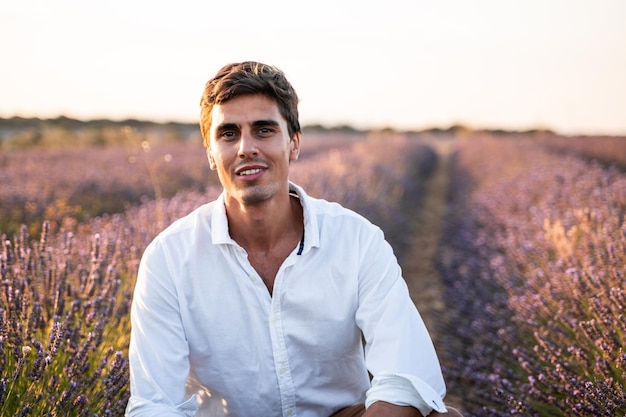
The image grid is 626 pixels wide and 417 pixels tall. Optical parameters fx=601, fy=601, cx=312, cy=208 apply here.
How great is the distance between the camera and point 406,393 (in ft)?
6.45

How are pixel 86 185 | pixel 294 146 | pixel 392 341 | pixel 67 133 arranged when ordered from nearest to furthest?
pixel 392 341 < pixel 294 146 < pixel 86 185 < pixel 67 133

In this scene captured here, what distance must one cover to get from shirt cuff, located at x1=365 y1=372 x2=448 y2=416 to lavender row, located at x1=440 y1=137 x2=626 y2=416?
57 centimetres

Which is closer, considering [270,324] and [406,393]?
[406,393]

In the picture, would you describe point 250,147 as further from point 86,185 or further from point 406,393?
point 86,185

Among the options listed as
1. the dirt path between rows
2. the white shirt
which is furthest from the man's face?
the dirt path between rows

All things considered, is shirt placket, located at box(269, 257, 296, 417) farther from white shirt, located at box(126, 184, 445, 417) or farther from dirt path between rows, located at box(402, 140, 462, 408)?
dirt path between rows, located at box(402, 140, 462, 408)

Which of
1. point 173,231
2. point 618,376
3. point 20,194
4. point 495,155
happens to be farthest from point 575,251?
point 495,155

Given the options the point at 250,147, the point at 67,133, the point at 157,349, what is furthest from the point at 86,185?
the point at 67,133

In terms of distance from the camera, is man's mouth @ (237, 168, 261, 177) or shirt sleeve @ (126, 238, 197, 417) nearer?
shirt sleeve @ (126, 238, 197, 417)

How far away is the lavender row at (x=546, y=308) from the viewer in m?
2.54

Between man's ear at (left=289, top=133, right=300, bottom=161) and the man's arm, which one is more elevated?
man's ear at (left=289, top=133, right=300, bottom=161)

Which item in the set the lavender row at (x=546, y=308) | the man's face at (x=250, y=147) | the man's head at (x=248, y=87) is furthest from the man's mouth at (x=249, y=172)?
the lavender row at (x=546, y=308)

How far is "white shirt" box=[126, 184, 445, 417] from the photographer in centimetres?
205

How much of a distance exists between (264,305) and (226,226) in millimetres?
329
